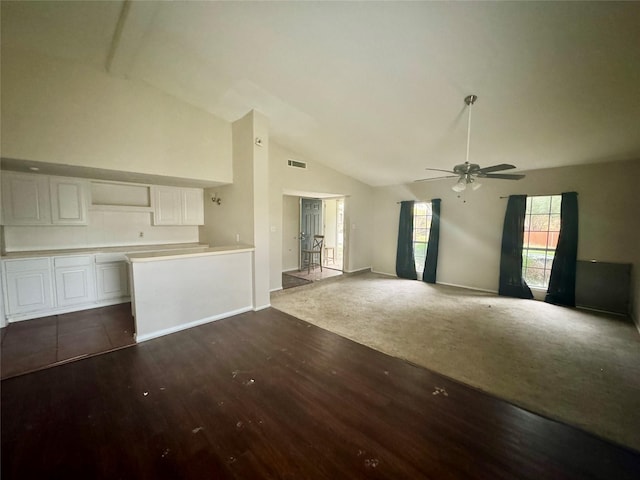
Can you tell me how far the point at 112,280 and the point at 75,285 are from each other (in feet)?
1.42

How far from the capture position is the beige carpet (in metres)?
2.07

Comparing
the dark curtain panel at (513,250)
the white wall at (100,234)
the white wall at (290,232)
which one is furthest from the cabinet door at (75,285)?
the dark curtain panel at (513,250)

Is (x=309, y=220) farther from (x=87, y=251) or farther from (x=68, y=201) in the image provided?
(x=68, y=201)

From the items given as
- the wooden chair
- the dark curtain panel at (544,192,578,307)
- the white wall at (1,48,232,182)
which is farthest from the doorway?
the dark curtain panel at (544,192,578,307)

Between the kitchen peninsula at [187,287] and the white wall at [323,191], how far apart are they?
1239mm

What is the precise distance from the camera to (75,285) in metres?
3.73

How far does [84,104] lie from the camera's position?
2.97 metres

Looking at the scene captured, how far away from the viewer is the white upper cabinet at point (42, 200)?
3.35m

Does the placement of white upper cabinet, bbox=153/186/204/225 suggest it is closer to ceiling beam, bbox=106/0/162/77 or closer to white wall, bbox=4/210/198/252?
white wall, bbox=4/210/198/252

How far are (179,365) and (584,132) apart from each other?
219 inches

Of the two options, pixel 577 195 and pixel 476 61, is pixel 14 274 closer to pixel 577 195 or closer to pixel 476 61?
pixel 476 61

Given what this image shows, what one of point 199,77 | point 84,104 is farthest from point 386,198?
point 84,104

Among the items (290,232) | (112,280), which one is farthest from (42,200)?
(290,232)

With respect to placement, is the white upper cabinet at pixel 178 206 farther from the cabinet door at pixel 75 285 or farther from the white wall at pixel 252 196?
the cabinet door at pixel 75 285
